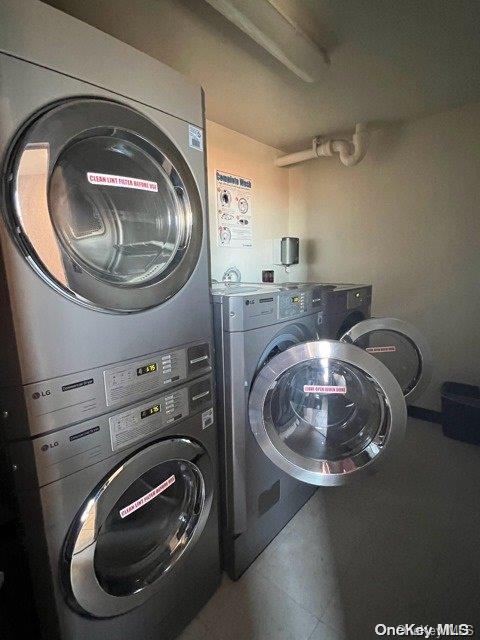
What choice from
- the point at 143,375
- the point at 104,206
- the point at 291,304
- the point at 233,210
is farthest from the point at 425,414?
the point at 104,206

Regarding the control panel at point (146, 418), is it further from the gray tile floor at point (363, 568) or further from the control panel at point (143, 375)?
the gray tile floor at point (363, 568)

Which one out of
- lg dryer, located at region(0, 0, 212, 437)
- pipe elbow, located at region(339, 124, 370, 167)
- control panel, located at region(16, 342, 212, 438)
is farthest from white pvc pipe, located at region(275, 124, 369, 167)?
control panel, located at region(16, 342, 212, 438)

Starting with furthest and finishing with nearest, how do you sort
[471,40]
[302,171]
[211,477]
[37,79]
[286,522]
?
1. [302,171]
2. [286,522]
3. [471,40]
4. [211,477]
5. [37,79]

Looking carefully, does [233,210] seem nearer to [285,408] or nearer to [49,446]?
[285,408]

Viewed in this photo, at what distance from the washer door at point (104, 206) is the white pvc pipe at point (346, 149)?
1.67 metres

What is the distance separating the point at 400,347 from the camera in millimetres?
1663

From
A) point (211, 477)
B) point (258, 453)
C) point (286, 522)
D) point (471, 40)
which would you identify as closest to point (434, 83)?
point (471, 40)

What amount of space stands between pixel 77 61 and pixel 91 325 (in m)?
0.56

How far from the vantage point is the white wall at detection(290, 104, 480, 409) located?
1944mm

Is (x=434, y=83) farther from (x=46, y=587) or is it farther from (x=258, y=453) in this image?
(x=46, y=587)

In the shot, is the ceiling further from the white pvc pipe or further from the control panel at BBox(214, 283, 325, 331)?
the control panel at BBox(214, 283, 325, 331)

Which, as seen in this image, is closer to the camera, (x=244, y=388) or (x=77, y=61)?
(x=77, y=61)

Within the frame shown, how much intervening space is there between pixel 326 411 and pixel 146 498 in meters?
0.83

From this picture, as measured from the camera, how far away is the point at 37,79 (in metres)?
0.57
